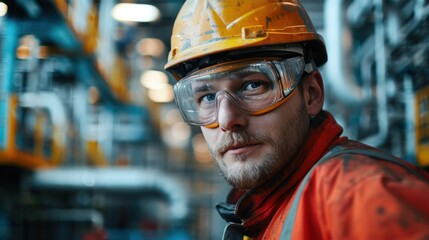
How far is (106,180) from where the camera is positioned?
10.0m

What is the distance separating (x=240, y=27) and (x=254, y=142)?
311 millimetres

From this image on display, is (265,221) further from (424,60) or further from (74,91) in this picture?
(74,91)

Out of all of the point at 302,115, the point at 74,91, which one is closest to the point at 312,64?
the point at 302,115

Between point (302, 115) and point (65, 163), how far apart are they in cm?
977

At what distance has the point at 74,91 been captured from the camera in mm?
11500

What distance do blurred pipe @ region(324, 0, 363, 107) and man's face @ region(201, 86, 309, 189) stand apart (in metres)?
3.16

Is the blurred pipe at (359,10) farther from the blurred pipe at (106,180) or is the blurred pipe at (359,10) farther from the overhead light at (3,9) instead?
the blurred pipe at (106,180)

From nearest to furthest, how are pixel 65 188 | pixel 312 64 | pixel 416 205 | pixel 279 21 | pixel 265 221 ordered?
pixel 416 205 < pixel 265 221 < pixel 279 21 < pixel 312 64 < pixel 65 188

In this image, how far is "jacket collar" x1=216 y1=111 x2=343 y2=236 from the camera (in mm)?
1296

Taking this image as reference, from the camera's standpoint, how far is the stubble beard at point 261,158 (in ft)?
4.39

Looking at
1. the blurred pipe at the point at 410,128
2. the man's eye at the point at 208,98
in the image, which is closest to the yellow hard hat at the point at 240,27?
the man's eye at the point at 208,98

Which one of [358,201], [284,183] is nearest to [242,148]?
[284,183]

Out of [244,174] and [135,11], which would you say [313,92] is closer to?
[244,174]

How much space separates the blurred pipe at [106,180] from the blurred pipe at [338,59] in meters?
5.90
